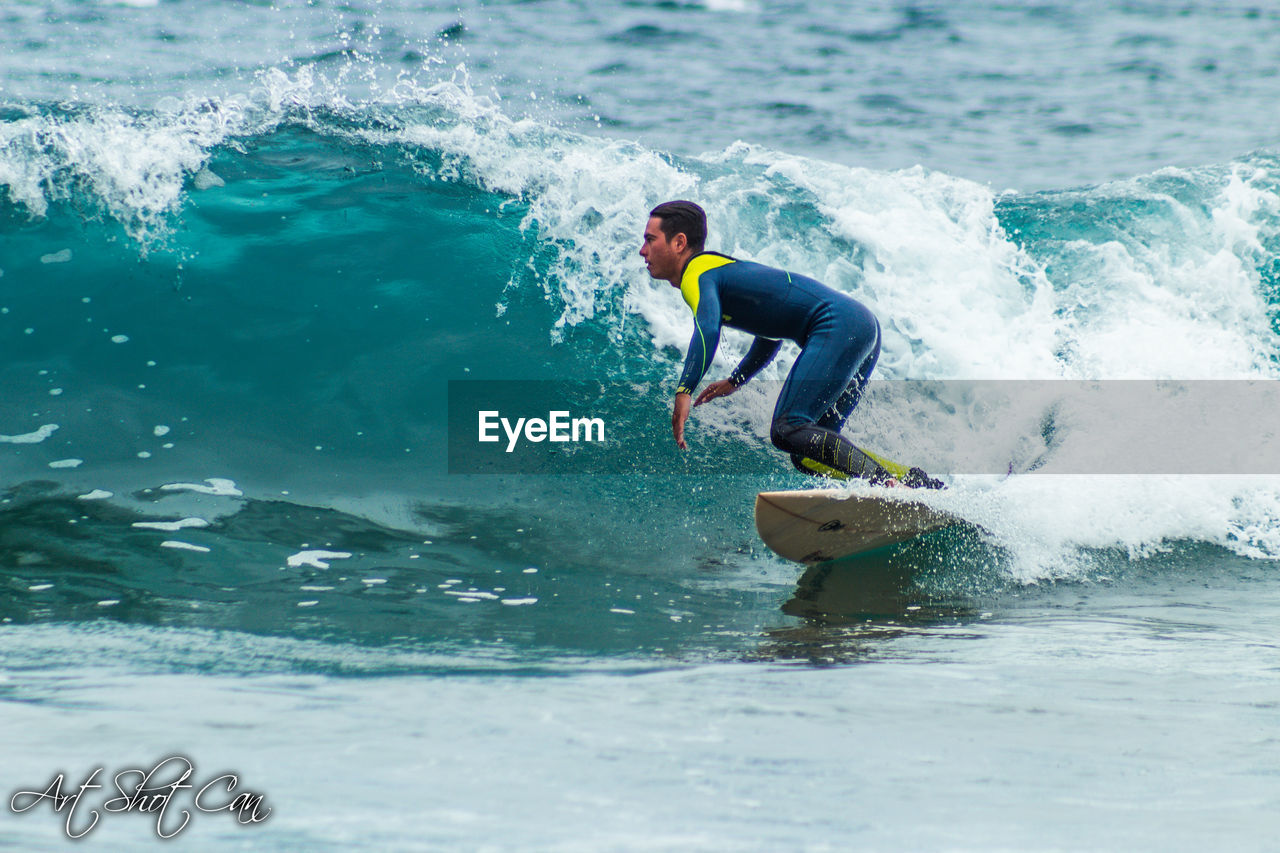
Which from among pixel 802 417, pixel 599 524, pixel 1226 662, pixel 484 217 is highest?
pixel 484 217

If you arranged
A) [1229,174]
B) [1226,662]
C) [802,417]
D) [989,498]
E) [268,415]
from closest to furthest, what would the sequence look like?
[1226,662]
[802,417]
[989,498]
[268,415]
[1229,174]

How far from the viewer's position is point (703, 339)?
4375 millimetres

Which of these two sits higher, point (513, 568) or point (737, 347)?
point (737, 347)

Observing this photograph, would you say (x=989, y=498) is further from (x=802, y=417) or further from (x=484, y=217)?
(x=484, y=217)

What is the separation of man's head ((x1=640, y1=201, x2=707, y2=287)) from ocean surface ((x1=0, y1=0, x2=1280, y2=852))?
1.51m

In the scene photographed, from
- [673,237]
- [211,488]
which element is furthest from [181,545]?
[673,237]

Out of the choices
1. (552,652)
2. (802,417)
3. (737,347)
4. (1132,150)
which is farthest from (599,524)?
(1132,150)

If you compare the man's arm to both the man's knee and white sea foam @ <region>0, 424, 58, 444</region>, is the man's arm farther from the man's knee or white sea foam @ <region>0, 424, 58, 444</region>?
white sea foam @ <region>0, 424, 58, 444</region>

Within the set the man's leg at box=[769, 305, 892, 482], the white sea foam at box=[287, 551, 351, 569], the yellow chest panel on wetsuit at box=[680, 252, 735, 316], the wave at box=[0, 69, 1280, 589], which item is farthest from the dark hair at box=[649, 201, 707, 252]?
the white sea foam at box=[287, 551, 351, 569]

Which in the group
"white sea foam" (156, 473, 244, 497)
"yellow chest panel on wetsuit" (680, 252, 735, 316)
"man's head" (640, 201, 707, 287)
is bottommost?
"white sea foam" (156, 473, 244, 497)

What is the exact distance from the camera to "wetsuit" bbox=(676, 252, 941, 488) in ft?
14.6

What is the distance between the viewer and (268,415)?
590 centimetres

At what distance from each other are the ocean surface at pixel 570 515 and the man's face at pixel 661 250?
1493mm

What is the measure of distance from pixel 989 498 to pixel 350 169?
19.3 ft
